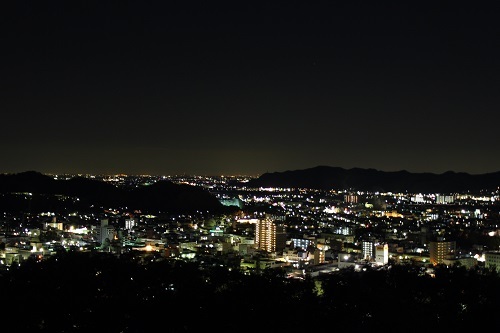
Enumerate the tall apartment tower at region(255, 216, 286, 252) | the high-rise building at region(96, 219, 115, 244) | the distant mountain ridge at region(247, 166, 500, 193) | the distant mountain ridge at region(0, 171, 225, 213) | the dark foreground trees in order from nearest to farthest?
the dark foreground trees, the high-rise building at region(96, 219, 115, 244), the tall apartment tower at region(255, 216, 286, 252), the distant mountain ridge at region(0, 171, 225, 213), the distant mountain ridge at region(247, 166, 500, 193)

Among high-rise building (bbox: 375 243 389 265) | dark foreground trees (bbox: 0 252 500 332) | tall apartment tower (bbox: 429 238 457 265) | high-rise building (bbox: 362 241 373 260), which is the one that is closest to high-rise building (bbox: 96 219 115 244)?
high-rise building (bbox: 362 241 373 260)

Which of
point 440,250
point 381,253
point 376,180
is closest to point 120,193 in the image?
point 381,253

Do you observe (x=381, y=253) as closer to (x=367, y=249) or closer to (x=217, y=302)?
(x=367, y=249)

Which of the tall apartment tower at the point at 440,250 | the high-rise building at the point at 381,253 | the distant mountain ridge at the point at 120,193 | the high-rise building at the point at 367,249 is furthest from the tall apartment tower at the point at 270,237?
→ the distant mountain ridge at the point at 120,193

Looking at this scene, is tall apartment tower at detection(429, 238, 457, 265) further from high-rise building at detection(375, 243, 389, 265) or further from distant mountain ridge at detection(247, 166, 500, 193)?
distant mountain ridge at detection(247, 166, 500, 193)

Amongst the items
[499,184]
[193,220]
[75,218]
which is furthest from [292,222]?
[499,184]

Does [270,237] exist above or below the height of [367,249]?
above
